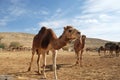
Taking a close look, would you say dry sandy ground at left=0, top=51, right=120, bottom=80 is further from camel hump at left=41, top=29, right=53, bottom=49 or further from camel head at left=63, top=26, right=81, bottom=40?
camel head at left=63, top=26, right=81, bottom=40

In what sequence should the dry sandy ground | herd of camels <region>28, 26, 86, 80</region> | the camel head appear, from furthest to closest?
the dry sandy ground
herd of camels <region>28, 26, 86, 80</region>
the camel head

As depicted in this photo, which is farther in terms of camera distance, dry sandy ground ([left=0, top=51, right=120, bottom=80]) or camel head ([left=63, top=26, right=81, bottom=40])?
dry sandy ground ([left=0, top=51, right=120, bottom=80])

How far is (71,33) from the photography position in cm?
1349

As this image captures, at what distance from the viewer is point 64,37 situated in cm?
1393

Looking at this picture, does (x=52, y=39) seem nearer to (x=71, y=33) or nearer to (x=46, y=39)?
(x=46, y=39)

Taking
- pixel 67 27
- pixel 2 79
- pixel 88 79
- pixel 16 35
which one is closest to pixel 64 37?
pixel 67 27

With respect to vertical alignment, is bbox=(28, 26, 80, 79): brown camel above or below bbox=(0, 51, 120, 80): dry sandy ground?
above

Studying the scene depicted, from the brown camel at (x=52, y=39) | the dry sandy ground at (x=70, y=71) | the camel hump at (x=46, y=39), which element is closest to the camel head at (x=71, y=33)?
the brown camel at (x=52, y=39)

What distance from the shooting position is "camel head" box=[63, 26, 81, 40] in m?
13.4

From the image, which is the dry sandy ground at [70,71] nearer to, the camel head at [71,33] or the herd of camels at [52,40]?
the herd of camels at [52,40]

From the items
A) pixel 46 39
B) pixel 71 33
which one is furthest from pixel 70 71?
pixel 71 33

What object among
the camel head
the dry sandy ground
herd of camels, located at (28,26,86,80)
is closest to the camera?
the camel head

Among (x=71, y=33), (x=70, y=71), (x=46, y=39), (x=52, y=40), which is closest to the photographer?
(x=71, y=33)

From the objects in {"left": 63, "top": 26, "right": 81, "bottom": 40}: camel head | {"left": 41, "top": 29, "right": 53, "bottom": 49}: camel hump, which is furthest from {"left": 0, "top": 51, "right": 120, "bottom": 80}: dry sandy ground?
{"left": 63, "top": 26, "right": 81, "bottom": 40}: camel head
